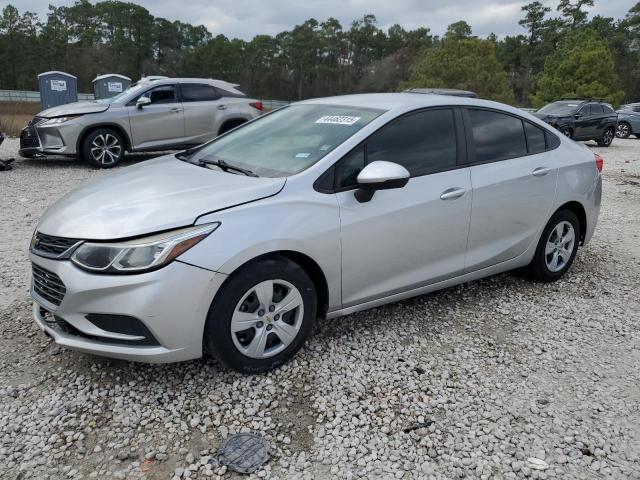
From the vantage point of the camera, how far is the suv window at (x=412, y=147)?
131 inches

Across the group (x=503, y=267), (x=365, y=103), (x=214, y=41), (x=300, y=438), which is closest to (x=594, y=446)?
(x=300, y=438)

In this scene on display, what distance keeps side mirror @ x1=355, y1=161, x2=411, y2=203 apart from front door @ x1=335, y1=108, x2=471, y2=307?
14 centimetres

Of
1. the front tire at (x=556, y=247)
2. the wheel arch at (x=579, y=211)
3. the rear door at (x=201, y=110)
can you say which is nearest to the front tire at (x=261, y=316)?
the front tire at (x=556, y=247)

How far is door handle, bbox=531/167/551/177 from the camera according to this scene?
4242mm

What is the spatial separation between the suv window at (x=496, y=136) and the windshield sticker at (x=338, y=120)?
99 cm

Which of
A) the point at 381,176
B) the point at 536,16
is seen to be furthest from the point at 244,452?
the point at 536,16

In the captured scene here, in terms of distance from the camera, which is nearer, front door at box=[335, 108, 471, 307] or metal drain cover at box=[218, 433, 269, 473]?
metal drain cover at box=[218, 433, 269, 473]

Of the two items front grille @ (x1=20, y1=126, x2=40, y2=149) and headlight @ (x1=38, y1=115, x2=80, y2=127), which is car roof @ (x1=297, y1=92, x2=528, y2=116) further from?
front grille @ (x1=20, y1=126, x2=40, y2=149)

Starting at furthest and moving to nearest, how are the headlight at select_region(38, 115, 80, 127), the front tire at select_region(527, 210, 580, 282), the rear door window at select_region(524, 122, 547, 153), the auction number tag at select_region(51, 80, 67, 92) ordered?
the auction number tag at select_region(51, 80, 67, 92)
the headlight at select_region(38, 115, 80, 127)
the front tire at select_region(527, 210, 580, 282)
the rear door window at select_region(524, 122, 547, 153)

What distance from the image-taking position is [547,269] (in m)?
4.59

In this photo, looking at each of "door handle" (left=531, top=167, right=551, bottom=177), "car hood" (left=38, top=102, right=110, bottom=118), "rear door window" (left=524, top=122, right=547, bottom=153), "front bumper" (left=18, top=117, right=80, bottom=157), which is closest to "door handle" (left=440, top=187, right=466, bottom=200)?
"door handle" (left=531, top=167, right=551, bottom=177)

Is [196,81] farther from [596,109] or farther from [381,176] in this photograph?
[596,109]

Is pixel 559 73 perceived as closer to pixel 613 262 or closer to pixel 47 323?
pixel 613 262

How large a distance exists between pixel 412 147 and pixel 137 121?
7.61 meters
